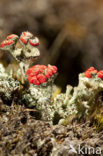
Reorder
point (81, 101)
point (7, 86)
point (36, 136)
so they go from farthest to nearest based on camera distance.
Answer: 1. point (81, 101)
2. point (7, 86)
3. point (36, 136)

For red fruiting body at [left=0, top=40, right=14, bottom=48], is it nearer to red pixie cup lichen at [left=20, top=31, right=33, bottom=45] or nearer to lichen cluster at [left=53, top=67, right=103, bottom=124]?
red pixie cup lichen at [left=20, top=31, right=33, bottom=45]

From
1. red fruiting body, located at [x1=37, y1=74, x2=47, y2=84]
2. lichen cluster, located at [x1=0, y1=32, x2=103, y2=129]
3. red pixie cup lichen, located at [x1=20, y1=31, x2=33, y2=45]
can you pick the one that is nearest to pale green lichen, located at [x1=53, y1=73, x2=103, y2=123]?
lichen cluster, located at [x1=0, y1=32, x2=103, y2=129]

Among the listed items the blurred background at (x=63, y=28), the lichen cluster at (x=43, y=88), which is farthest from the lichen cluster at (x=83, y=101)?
the blurred background at (x=63, y=28)

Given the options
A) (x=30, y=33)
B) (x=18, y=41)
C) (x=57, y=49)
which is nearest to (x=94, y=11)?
(x=30, y=33)

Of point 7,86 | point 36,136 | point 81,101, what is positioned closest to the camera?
point 36,136

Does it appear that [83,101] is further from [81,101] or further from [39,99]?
[39,99]

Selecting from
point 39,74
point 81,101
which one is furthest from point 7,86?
point 81,101

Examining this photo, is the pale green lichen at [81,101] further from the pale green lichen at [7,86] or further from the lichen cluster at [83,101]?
the pale green lichen at [7,86]

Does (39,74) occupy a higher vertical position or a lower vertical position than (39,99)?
higher
